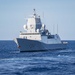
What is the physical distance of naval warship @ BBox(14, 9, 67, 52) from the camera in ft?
385

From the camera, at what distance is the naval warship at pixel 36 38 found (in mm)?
117250

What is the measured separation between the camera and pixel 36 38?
122 metres

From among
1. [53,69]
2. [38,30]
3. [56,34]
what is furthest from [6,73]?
[56,34]

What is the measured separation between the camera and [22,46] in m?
117

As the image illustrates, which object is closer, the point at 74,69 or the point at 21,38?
the point at 74,69

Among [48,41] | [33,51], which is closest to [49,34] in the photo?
[48,41]

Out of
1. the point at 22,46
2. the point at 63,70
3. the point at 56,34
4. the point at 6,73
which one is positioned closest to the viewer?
the point at 6,73

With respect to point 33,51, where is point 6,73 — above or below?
above

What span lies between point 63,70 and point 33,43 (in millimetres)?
55227

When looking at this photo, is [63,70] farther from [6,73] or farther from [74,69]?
[6,73]

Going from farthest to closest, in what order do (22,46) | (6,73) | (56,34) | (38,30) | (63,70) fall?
1. (56,34)
2. (38,30)
3. (22,46)
4. (63,70)
5. (6,73)

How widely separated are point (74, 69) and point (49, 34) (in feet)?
217

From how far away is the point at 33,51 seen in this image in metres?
119

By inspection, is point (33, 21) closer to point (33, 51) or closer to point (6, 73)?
point (33, 51)
